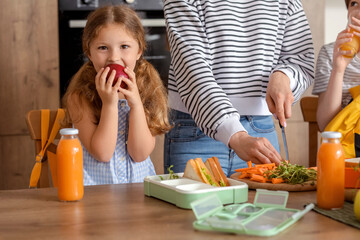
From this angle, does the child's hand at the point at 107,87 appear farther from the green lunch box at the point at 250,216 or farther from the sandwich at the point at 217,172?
the green lunch box at the point at 250,216

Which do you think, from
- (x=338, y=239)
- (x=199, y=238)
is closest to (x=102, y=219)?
(x=199, y=238)

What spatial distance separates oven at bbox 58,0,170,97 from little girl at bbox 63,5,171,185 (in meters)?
1.00

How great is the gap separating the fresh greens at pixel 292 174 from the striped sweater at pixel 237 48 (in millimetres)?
345


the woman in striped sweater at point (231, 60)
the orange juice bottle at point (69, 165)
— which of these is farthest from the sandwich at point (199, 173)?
the woman in striped sweater at point (231, 60)

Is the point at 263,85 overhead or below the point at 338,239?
overhead

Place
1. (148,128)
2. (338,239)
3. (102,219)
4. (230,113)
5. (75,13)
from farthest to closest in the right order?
(75,13) < (148,128) < (230,113) < (102,219) < (338,239)

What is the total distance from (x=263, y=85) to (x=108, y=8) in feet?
2.17

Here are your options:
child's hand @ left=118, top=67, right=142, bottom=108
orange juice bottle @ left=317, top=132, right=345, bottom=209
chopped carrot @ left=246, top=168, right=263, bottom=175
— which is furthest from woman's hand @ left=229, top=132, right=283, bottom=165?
child's hand @ left=118, top=67, right=142, bottom=108

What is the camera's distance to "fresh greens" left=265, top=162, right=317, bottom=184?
1.16m

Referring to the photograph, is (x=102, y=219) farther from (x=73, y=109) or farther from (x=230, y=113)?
(x=73, y=109)

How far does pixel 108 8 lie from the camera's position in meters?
1.79

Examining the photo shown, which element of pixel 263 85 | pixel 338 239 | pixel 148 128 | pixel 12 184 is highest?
pixel 263 85

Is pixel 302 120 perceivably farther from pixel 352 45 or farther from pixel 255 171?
pixel 255 171

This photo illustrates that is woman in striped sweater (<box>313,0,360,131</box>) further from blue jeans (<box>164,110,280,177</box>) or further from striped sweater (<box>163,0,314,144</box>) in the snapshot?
blue jeans (<box>164,110,280,177</box>)
